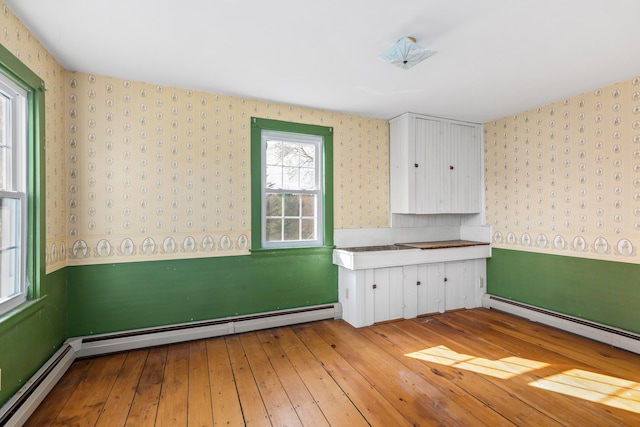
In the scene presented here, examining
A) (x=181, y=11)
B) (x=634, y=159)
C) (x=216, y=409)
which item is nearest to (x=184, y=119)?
(x=181, y=11)

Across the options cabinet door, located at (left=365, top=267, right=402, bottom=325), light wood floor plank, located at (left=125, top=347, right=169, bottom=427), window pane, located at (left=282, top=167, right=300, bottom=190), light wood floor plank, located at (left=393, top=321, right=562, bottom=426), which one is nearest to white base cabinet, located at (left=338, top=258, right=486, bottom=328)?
cabinet door, located at (left=365, top=267, right=402, bottom=325)

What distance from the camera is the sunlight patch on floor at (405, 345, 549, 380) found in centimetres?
256

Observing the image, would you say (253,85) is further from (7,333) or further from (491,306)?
(491,306)

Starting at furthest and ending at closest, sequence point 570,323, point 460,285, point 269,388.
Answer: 1. point 460,285
2. point 570,323
3. point 269,388

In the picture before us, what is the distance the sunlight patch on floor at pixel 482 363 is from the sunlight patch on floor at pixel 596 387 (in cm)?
18

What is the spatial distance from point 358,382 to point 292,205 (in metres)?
2.09

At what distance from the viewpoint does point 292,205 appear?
3.79 metres

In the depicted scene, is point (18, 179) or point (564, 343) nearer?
point (18, 179)

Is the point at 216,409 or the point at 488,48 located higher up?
the point at 488,48

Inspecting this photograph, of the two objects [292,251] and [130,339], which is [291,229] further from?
[130,339]

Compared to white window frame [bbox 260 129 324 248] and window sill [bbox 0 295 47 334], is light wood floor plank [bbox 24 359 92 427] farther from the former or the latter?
white window frame [bbox 260 129 324 248]

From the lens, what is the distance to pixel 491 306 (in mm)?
4262

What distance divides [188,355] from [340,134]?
3014mm

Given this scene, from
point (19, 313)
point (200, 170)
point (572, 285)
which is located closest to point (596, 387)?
point (572, 285)
